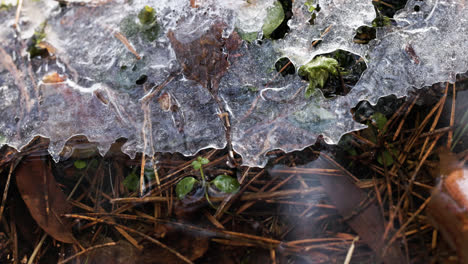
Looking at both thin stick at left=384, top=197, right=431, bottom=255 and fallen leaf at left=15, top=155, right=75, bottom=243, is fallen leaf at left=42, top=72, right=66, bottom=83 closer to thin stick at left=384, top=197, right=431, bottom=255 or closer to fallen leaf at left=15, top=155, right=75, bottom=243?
fallen leaf at left=15, top=155, right=75, bottom=243

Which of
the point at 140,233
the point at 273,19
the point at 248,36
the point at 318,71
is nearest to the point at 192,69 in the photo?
the point at 248,36

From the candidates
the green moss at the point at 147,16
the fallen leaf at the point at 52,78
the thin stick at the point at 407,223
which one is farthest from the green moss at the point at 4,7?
the thin stick at the point at 407,223

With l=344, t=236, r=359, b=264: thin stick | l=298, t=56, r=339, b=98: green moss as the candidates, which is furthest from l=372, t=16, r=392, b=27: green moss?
l=344, t=236, r=359, b=264: thin stick

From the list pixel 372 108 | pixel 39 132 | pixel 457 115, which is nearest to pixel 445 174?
pixel 457 115

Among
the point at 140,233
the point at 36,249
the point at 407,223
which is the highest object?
the point at 407,223

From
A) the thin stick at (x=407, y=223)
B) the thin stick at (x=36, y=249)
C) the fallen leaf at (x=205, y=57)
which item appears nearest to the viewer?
the thin stick at (x=407, y=223)

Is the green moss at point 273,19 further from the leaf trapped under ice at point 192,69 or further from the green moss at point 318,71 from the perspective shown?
the green moss at point 318,71

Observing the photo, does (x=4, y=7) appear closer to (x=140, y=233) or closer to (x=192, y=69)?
(x=192, y=69)
